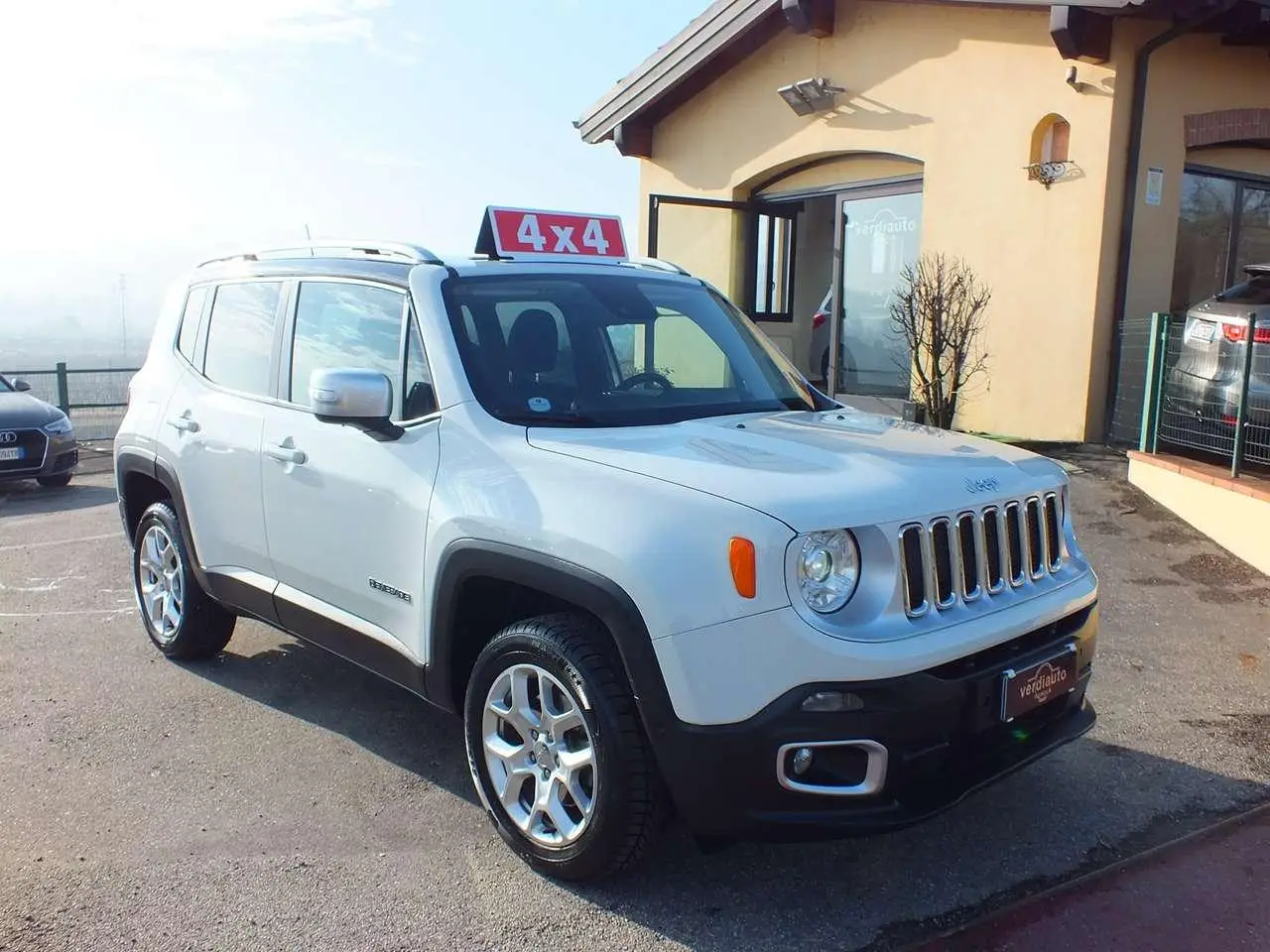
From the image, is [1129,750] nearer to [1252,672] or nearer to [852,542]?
[1252,672]

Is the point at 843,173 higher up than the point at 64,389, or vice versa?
the point at 843,173

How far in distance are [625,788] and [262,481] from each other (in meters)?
2.18

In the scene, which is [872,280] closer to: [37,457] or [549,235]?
[549,235]

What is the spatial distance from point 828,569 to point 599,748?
0.80 metres

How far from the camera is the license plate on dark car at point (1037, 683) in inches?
120

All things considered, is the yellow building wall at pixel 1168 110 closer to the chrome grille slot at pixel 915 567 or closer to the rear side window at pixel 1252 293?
the rear side window at pixel 1252 293

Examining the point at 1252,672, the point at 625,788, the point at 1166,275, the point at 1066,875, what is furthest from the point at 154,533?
the point at 1166,275

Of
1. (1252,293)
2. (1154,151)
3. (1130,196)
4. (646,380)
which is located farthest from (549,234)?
(1154,151)

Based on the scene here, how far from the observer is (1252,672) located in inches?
Answer: 205

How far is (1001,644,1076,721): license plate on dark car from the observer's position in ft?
10.0

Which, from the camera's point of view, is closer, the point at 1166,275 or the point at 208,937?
the point at 208,937

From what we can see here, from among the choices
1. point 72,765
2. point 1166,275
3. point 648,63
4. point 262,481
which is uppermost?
point 648,63

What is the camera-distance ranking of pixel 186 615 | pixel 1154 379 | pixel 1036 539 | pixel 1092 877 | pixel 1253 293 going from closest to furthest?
pixel 1092 877, pixel 1036 539, pixel 186 615, pixel 1253 293, pixel 1154 379

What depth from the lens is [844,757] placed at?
287 cm
